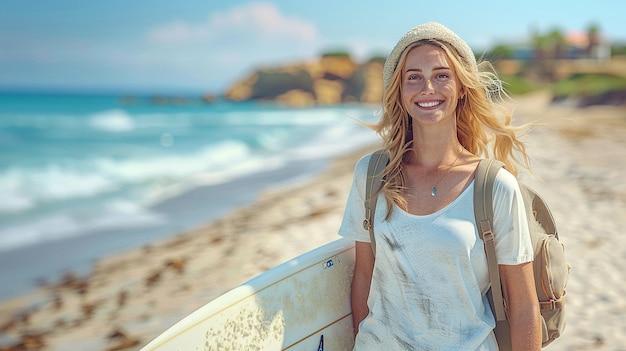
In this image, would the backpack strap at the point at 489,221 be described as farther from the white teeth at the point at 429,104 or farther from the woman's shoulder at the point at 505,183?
the white teeth at the point at 429,104

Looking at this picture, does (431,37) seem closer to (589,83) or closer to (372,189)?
(372,189)

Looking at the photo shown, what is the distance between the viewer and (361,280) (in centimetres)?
207

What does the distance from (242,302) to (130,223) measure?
606 centimetres

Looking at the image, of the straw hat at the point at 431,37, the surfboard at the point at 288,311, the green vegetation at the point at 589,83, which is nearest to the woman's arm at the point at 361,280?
the surfboard at the point at 288,311

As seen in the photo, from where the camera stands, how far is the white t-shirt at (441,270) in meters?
1.65

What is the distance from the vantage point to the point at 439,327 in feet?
5.79

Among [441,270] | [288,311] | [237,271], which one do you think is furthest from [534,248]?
[237,271]

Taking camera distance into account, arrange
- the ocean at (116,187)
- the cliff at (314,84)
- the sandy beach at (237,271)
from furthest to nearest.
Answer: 1. the cliff at (314,84)
2. the ocean at (116,187)
3. the sandy beach at (237,271)

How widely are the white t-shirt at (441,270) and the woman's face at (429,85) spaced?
0.85 ft

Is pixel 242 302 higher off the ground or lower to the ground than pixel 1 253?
higher

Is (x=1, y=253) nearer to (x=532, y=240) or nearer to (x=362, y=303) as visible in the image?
(x=362, y=303)

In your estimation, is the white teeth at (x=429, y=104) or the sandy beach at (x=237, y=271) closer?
the white teeth at (x=429, y=104)

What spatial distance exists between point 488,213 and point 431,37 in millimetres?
517

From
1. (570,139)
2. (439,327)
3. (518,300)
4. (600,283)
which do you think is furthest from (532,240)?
(570,139)
